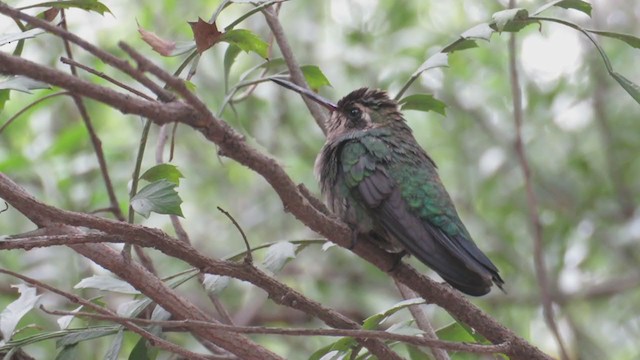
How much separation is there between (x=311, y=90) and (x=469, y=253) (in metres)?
0.87

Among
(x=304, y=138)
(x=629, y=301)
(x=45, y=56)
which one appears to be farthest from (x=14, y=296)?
(x=629, y=301)

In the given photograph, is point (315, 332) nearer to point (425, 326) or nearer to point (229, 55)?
point (425, 326)

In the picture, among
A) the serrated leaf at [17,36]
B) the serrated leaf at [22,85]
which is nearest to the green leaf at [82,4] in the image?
the serrated leaf at [17,36]

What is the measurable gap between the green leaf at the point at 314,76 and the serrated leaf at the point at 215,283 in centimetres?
86

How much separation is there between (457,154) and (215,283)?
3.88m

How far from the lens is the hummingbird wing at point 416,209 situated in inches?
116

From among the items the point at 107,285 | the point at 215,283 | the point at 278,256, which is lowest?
the point at 107,285

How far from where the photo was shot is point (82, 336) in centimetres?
262

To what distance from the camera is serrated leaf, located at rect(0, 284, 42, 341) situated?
101 inches

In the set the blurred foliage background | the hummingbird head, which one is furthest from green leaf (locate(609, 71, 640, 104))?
the blurred foliage background

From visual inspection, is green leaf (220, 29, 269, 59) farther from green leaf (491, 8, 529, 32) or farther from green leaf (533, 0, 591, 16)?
green leaf (533, 0, 591, 16)

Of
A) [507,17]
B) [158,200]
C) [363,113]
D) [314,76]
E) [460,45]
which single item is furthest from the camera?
[363,113]

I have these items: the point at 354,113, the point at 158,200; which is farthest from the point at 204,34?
the point at 354,113

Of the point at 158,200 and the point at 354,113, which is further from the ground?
the point at 354,113
